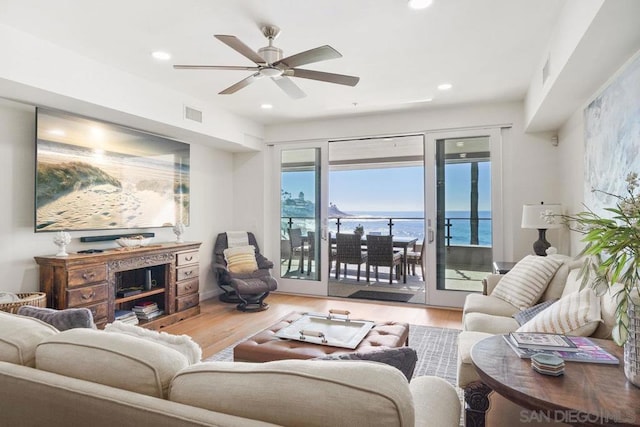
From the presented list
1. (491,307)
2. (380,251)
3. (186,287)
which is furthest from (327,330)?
(380,251)

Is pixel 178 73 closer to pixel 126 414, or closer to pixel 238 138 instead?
pixel 238 138

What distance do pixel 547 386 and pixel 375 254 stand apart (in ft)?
16.5

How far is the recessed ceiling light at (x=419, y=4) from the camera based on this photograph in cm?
231

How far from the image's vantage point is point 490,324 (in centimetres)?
246

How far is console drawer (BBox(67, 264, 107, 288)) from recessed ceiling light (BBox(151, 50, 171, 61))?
1.96 metres

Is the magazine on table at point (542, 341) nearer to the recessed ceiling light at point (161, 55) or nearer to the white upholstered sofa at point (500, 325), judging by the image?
the white upholstered sofa at point (500, 325)

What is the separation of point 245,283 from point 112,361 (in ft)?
11.9

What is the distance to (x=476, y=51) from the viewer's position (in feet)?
10.1

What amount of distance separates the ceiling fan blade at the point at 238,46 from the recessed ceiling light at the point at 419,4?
1.06 m

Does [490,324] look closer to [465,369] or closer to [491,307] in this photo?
[491,307]

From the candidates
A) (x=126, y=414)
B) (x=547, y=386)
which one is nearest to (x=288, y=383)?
(x=126, y=414)

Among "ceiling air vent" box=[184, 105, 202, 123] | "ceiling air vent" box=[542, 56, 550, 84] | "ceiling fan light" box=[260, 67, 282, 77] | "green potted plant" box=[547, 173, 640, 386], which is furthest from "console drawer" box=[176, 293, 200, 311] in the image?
"ceiling air vent" box=[542, 56, 550, 84]

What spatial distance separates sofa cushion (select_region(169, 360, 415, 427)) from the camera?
0.71 m

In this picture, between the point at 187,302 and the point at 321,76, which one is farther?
the point at 187,302
